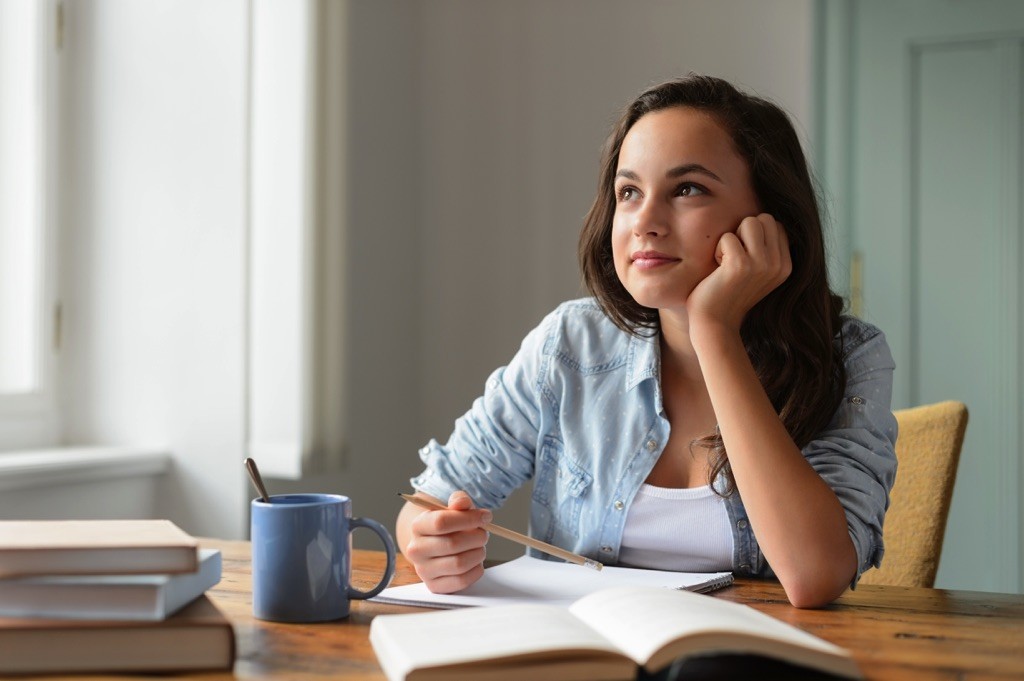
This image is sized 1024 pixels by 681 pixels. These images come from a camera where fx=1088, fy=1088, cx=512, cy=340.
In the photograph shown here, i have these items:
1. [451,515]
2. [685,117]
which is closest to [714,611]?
[451,515]

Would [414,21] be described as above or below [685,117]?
above

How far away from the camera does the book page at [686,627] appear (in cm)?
75

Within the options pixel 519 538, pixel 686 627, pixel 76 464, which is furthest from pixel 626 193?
pixel 76 464

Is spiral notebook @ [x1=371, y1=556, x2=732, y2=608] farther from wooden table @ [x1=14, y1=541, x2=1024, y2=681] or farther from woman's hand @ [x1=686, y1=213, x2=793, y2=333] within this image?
woman's hand @ [x1=686, y1=213, x2=793, y2=333]

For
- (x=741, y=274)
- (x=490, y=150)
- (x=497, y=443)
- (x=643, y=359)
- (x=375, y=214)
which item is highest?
(x=490, y=150)

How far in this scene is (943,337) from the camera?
2.82 m

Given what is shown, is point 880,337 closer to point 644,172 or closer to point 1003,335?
point 644,172

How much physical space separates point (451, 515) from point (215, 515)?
4.47 ft

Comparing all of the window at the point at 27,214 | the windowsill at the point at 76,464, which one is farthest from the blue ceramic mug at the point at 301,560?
the window at the point at 27,214

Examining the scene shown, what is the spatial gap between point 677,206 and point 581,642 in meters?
0.77

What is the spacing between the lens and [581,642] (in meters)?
0.75

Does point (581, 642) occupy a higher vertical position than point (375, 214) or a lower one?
lower

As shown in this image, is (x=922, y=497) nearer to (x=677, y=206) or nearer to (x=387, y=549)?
(x=677, y=206)

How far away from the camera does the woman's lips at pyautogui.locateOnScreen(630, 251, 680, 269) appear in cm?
139
